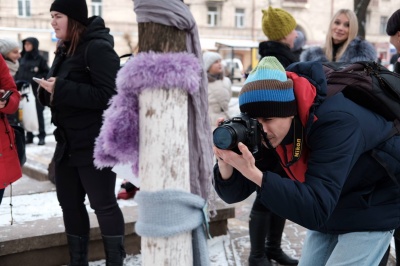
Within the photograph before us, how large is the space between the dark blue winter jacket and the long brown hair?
139 centimetres

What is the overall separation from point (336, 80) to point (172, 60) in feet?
2.21

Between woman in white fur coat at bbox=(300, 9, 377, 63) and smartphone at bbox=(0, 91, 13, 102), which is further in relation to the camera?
woman in white fur coat at bbox=(300, 9, 377, 63)

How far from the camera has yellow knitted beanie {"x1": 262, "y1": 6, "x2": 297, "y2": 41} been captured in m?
3.55

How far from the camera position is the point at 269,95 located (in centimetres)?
174

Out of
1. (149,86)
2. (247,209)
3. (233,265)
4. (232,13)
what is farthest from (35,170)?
(232,13)

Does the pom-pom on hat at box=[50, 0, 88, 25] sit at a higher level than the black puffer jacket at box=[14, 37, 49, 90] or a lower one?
higher

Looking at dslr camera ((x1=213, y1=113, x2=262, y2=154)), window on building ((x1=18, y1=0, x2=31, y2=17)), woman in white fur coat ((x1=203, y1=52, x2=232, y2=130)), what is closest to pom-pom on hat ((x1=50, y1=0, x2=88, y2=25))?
dslr camera ((x1=213, y1=113, x2=262, y2=154))

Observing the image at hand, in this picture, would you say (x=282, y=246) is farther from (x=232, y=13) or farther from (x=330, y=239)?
(x=232, y=13)

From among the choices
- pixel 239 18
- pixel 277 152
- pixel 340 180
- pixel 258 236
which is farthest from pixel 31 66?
pixel 239 18

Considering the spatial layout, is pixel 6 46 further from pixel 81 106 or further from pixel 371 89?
pixel 371 89

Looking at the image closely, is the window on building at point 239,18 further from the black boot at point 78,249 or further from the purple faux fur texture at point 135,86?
the purple faux fur texture at point 135,86

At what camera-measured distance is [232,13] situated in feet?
117

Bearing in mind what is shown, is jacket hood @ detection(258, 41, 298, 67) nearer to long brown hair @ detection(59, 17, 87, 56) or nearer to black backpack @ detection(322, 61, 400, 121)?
long brown hair @ detection(59, 17, 87, 56)

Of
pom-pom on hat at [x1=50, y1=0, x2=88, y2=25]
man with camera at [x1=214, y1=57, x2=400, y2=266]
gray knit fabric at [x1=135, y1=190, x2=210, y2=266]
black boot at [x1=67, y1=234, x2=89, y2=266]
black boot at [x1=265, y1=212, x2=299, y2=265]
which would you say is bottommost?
black boot at [x1=265, y1=212, x2=299, y2=265]
